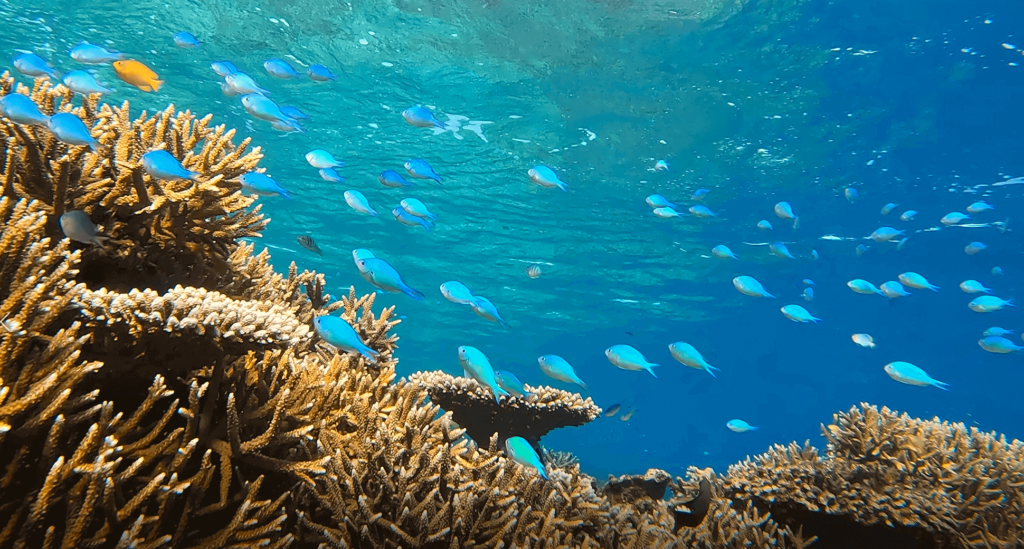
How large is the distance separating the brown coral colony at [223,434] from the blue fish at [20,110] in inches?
8.0

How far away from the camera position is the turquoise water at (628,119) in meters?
12.9

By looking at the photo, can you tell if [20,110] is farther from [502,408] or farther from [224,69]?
[224,69]

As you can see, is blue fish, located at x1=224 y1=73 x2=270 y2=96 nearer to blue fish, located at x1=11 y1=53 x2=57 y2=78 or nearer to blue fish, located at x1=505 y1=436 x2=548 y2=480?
blue fish, located at x1=11 y1=53 x2=57 y2=78

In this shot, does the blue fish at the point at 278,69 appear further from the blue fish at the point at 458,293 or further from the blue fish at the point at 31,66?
the blue fish at the point at 458,293

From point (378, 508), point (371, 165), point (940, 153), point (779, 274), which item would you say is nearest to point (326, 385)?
point (378, 508)

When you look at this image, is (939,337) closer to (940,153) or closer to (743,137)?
(940,153)

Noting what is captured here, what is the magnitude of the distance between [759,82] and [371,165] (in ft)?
53.6

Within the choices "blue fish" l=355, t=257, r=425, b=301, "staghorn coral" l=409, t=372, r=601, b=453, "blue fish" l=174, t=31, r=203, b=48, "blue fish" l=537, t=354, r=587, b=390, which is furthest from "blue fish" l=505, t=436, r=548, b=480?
"blue fish" l=174, t=31, r=203, b=48

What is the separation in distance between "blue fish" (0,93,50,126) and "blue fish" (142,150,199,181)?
20.9 inches

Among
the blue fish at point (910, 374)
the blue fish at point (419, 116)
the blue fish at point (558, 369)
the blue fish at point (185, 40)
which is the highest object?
the blue fish at point (910, 374)

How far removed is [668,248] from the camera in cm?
2697

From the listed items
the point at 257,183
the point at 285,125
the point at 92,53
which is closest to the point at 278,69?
the point at 285,125

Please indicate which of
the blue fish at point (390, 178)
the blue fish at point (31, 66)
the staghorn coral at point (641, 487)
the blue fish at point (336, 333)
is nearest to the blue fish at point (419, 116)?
the blue fish at point (390, 178)

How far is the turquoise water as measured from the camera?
12.9 metres
